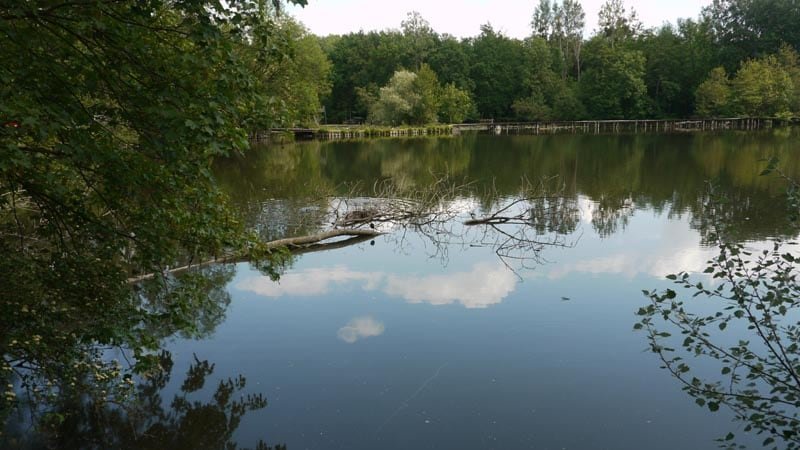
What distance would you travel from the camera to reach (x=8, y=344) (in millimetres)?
5078

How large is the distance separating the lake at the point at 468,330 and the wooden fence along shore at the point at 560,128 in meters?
43.5

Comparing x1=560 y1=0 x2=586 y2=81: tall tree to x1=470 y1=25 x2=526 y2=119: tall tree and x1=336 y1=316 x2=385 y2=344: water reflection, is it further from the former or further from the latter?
x1=336 y1=316 x2=385 y2=344: water reflection

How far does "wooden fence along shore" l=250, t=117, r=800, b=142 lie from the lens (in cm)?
6307

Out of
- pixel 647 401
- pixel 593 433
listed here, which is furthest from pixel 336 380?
pixel 647 401

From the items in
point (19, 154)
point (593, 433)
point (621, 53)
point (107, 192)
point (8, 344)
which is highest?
point (621, 53)

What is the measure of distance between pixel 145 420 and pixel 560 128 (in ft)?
235

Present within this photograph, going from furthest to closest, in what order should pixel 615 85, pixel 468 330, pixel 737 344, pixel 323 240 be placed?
1. pixel 615 85
2. pixel 323 240
3. pixel 468 330
4. pixel 737 344

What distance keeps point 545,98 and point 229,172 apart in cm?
5691

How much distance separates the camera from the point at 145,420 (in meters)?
6.50

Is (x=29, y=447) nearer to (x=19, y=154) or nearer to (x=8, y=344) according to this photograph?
(x=8, y=344)

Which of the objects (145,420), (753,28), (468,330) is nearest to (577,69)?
(753,28)

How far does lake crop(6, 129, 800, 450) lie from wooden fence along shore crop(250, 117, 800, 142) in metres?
43.5

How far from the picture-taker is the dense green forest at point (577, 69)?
6788 centimetres

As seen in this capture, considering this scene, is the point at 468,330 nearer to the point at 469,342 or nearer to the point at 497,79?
the point at 469,342
